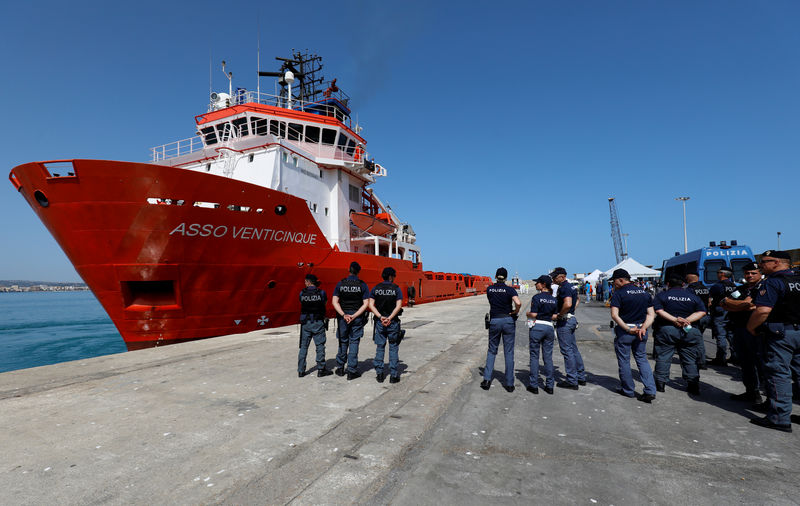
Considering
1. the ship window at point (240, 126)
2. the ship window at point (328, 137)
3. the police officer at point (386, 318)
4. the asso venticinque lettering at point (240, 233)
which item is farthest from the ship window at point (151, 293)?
the ship window at point (328, 137)

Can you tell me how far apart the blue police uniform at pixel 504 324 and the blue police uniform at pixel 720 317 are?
451 cm

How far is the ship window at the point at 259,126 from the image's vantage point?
13.6m

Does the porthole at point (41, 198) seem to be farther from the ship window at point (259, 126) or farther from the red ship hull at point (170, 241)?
the ship window at point (259, 126)

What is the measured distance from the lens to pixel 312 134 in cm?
1488

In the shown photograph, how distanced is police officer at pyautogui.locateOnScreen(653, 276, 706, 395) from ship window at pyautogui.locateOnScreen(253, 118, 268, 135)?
533 inches

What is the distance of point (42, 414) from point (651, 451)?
615 centimetres

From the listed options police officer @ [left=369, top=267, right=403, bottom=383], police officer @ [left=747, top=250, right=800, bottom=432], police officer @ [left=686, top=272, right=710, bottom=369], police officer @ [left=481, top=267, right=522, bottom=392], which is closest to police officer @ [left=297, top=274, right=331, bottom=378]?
police officer @ [left=369, top=267, right=403, bottom=383]

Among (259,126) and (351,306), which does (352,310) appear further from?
(259,126)

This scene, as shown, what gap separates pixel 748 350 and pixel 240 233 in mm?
9608

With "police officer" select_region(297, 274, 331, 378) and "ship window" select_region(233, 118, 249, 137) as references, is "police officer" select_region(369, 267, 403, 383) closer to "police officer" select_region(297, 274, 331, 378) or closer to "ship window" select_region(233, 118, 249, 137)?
"police officer" select_region(297, 274, 331, 378)

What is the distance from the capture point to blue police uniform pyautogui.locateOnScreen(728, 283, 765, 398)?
14.6 feet

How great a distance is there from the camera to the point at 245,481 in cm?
257

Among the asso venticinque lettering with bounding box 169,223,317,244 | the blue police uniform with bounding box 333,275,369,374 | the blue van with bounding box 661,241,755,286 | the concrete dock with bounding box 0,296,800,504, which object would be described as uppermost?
the asso venticinque lettering with bounding box 169,223,317,244

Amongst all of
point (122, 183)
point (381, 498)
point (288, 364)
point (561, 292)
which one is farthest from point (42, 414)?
point (561, 292)
